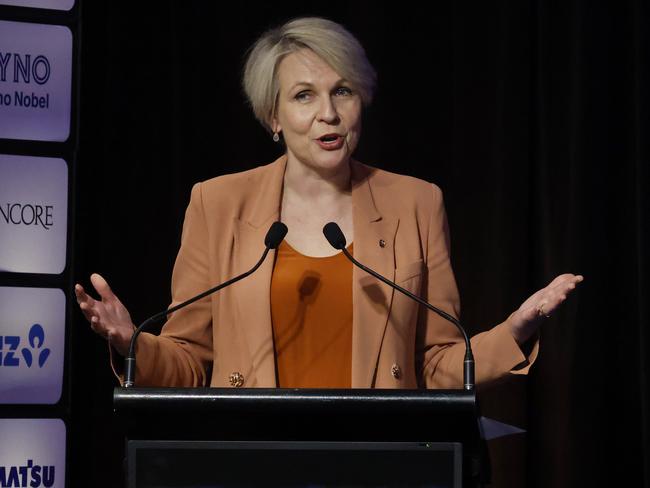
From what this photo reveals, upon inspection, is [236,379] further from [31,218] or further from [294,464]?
[31,218]

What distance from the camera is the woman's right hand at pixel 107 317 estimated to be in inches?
71.9

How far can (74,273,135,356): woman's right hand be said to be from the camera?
1.83 metres

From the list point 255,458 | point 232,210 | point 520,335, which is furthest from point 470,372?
point 232,210

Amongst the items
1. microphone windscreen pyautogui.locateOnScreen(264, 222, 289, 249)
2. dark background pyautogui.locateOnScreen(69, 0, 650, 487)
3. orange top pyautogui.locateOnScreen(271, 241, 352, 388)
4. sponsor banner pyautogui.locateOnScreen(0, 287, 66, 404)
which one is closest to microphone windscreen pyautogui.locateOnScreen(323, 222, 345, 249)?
microphone windscreen pyautogui.locateOnScreen(264, 222, 289, 249)

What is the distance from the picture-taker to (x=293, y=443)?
1568mm

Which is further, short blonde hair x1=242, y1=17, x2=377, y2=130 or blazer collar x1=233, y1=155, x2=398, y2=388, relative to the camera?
short blonde hair x1=242, y1=17, x2=377, y2=130

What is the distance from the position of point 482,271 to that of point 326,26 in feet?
4.30

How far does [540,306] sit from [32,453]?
1.92 metres

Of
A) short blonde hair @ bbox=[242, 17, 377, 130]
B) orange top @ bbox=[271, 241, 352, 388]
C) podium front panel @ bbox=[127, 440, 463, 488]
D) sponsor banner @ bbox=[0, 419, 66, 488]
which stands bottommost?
sponsor banner @ bbox=[0, 419, 66, 488]

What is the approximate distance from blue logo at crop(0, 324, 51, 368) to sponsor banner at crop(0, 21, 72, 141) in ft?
2.00

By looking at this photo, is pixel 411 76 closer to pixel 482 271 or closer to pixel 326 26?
pixel 482 271

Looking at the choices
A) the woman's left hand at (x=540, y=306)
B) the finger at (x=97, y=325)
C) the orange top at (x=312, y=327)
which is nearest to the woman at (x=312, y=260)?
the orange top at (x=312, y=327)

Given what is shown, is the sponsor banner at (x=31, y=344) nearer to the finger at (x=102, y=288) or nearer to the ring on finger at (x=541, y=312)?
the finger at (x=102, y=288)

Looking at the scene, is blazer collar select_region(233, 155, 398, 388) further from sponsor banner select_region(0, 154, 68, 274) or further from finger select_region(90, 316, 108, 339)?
sponsor banner select_region(0, 154, 68, 274)
